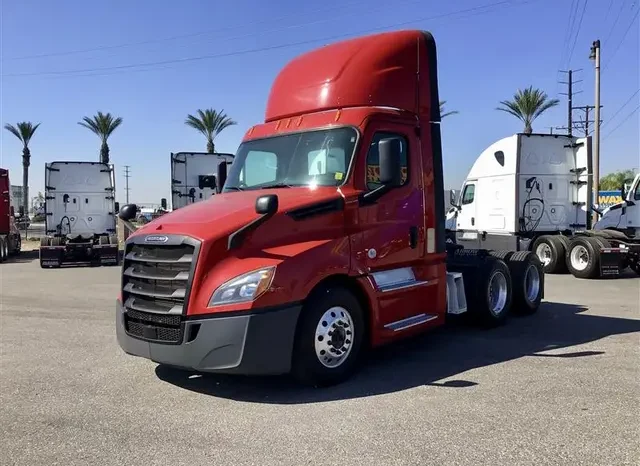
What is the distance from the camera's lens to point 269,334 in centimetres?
487

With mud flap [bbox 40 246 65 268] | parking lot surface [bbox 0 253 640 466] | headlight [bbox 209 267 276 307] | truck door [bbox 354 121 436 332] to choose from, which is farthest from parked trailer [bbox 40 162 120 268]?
headlight [bbox 209 267 276 307]

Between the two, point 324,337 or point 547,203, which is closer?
point 324,337

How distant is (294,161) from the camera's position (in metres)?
6.13

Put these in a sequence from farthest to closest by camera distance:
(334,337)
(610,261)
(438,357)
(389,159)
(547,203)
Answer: (547,203) → (610,261) → (438,357) → (389,159) → (334,337)

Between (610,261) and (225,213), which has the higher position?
(225,213)

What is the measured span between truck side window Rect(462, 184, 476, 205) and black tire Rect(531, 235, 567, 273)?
8.21 ft

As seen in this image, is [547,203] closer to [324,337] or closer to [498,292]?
[498,292]

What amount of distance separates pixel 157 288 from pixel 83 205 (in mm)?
16753

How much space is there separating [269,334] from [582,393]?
2.90 m

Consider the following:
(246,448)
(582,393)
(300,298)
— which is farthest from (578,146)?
(246,448)

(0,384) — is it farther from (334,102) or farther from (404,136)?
(404,136)

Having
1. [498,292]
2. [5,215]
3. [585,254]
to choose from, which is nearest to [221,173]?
[498,292]

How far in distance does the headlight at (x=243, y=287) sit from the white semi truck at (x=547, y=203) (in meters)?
11.3

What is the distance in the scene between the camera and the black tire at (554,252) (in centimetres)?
1545
